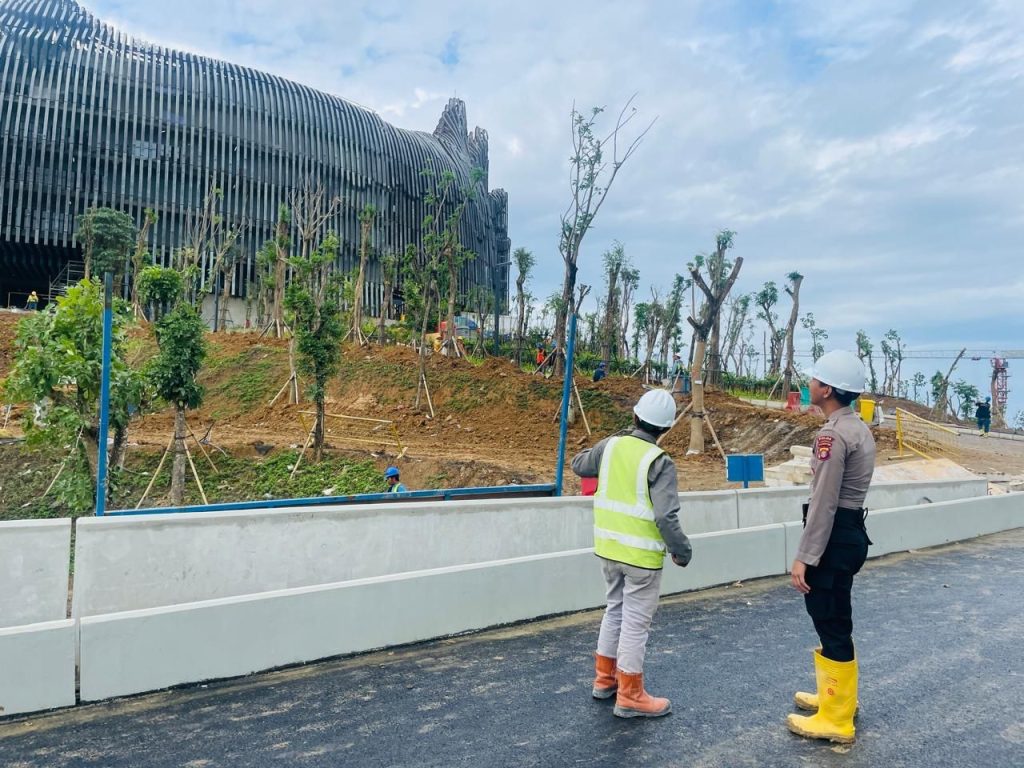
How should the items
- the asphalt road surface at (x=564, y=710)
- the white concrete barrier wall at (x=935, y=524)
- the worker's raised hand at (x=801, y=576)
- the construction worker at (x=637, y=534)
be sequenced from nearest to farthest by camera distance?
the asphalt road surface at (x=564, y=710) → the worker's raised hand at (x=801, y=576) → the construction worker at (x=637, y=534) → the white concrete barrier wall at (x=935, y=524)

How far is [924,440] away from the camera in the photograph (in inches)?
822

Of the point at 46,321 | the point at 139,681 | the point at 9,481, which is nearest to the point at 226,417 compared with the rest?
the point at 9,481

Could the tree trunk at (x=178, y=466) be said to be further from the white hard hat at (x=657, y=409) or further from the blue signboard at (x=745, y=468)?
the white hard hat at (x=657, y=409)

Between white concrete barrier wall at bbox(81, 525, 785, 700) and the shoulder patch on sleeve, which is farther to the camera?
white concrete barrier wall at bbox(81, 525, 785, 700)

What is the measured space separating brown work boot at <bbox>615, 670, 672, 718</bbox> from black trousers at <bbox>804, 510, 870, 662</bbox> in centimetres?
97

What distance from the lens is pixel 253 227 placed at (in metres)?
54.7

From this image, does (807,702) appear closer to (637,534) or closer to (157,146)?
(637,534)

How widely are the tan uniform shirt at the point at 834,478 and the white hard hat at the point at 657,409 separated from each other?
2.62 ft

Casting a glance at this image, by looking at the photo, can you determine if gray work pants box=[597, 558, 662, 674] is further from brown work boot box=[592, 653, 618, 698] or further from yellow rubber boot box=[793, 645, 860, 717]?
yellow rubber boot box=[793, 645, 860, 717]

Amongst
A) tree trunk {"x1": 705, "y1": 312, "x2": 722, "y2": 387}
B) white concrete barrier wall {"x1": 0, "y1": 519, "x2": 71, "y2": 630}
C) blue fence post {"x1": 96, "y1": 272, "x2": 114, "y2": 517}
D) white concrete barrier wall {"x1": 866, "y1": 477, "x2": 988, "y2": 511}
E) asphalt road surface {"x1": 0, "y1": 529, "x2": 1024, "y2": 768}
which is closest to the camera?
asphalt road surface {"x1": 0, "y1": 529, "x2": 1024, "y2": 768}

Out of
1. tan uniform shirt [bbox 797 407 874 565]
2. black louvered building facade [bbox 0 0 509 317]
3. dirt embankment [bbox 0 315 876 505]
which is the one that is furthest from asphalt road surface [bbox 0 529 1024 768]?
black louvered building facade [bbox 0 0 509 317]

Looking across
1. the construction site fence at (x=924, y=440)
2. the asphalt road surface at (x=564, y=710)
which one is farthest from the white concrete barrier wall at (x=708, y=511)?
the construction site fence at (x=924, y=440)

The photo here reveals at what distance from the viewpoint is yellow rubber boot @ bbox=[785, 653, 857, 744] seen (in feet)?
12.9

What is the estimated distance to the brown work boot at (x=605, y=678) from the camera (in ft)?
14.7
